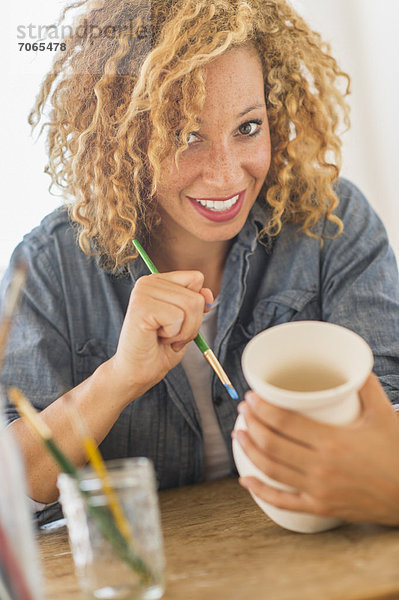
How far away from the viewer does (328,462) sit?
0.68 metres

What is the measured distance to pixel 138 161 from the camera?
1.15 meters

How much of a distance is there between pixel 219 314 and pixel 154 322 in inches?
11.6

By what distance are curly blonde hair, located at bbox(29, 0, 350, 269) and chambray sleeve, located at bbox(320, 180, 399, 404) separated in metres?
0.05

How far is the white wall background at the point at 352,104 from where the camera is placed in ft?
5.08

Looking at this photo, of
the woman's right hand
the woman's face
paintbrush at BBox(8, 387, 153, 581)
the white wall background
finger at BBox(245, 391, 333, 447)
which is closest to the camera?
paintbrush at BBox(8, 387, 153, 581)

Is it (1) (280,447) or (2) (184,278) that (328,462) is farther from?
(2) (184,278)

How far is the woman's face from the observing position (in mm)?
1086

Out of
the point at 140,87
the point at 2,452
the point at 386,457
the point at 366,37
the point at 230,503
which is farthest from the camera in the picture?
the point at 366,37

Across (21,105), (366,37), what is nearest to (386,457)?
(21,105)

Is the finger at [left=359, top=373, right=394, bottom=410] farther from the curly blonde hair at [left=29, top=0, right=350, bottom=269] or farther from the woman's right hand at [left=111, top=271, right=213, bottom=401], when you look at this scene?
the curly blonde hair at [left=29, top=0, right=350, bottom=269]

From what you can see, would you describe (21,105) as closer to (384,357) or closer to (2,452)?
(384,357)

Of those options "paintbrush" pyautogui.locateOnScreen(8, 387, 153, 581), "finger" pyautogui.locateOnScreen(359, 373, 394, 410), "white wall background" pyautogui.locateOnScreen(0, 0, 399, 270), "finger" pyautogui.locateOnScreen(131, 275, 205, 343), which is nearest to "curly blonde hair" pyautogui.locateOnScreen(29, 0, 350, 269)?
"finger" pyautogui.locateOnScreen(131, 275, 205, 343)

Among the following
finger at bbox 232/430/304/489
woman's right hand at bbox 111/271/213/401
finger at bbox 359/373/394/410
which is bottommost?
finger at bbox 232/430/304/489

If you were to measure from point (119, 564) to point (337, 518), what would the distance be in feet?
0.77
